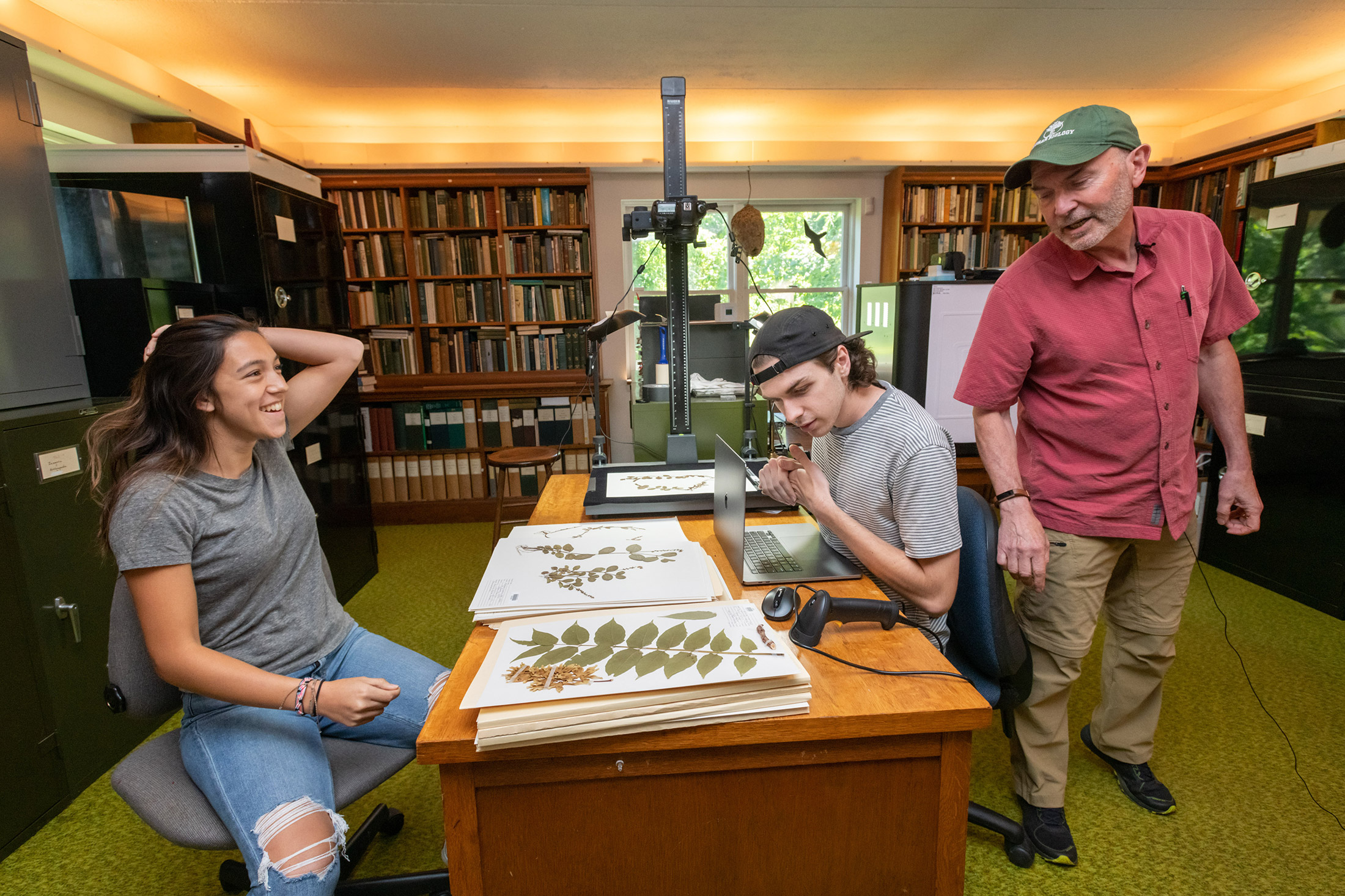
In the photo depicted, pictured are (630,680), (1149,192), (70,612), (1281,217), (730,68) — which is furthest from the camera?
(1149,192)

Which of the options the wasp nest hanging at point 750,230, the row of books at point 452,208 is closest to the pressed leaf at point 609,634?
the wasp nest hanging at point 750,230

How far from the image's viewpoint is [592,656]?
0.86 metres

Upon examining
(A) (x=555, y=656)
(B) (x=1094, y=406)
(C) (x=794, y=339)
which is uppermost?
(C) (x=794, y=339)

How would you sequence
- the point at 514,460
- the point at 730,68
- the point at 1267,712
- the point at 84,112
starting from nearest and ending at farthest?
1. the point at 1267,712
2. the point at 84,112
3. the point at 514,460
4. the point at 730,68

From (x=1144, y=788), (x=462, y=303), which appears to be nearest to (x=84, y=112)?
(x=462, y=303)

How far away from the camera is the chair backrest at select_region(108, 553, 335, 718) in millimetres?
1056

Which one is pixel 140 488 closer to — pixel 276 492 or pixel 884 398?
pixel 276 492

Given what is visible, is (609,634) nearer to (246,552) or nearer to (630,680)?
(630,680)

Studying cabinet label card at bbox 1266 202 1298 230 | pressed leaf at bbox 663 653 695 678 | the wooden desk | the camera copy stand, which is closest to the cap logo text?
the camera copy stand

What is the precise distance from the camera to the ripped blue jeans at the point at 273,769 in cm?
93

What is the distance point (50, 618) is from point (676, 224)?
196 cm

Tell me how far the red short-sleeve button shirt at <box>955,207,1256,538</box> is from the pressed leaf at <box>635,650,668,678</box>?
3.23 feet

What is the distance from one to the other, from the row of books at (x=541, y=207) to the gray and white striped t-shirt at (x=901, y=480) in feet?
12.1

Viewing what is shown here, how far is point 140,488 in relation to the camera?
1.01 m
